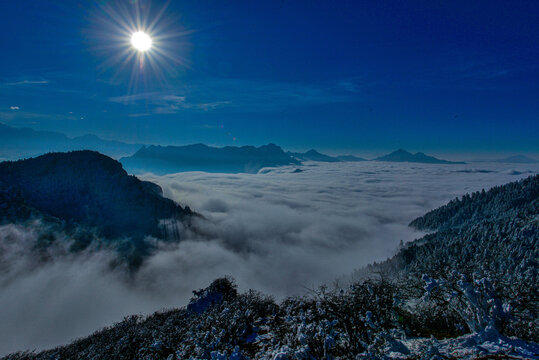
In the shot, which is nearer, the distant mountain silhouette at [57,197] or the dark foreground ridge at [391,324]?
the dark foreground ridge at [391,324]

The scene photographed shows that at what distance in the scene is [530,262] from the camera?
108 meters

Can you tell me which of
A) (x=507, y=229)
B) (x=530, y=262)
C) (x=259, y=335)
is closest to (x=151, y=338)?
(x=259, y=335)

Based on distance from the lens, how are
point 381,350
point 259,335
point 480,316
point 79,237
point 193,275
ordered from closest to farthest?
point 381,350 < point 480,316 < point 259,335 < point 79,237 < point 193,275

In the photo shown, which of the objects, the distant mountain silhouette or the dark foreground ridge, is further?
the distant mountain silhouette

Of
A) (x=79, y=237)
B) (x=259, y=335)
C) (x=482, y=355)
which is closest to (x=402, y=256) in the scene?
(x=259, y=335)

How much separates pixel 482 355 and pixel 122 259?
220m

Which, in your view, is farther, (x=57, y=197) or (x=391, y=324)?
(x=57, y=197)

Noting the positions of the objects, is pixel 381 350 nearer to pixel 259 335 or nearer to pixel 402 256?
pixel 259 335

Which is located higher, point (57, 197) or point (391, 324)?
point (391, 324)

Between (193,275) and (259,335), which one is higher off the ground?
(259,335)

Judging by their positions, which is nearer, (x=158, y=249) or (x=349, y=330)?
(x=349, y=330)

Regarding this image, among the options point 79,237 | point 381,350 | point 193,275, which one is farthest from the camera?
point 193,275

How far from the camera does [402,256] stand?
15438 cm

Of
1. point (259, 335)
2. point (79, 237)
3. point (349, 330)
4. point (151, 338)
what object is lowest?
point (79, 237)
